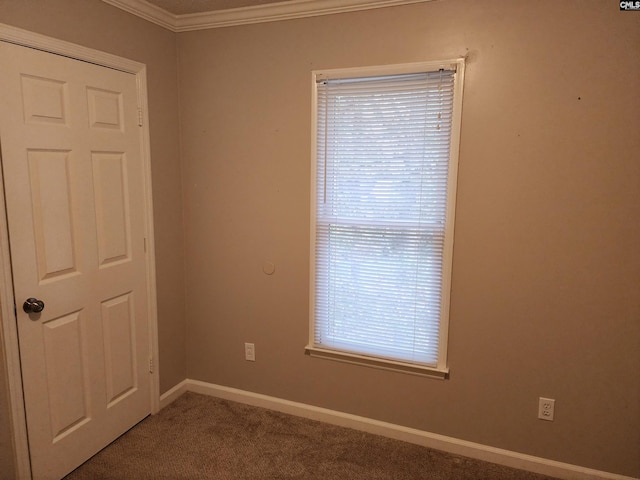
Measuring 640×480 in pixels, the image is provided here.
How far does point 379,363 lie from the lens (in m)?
2.38

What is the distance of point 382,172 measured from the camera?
7.25 ft

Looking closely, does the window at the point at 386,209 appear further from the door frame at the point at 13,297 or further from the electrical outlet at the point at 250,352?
the door frame at the point at 13,297

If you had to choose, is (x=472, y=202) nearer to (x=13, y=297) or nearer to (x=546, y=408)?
(x=546, y=408)

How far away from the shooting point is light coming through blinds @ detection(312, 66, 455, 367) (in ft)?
6.94

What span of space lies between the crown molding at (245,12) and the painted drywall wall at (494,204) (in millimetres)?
41

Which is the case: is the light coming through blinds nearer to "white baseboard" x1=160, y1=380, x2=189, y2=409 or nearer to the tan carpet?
the tan carpet

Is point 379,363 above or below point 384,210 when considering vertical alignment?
below

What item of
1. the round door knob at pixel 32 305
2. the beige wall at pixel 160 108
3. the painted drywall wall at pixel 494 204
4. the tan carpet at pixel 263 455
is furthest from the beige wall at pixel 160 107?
the round door knob at pixel 32 305

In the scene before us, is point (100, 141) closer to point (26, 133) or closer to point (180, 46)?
point (26, 133)

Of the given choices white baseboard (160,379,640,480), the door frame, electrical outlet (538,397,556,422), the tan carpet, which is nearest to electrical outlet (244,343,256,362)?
white baseboard (160,379,640,480)

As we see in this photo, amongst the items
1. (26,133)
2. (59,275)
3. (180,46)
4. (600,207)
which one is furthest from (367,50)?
(59,275)

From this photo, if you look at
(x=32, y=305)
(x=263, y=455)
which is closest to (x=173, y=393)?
(x=263, y=455)

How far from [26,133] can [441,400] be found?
247 centimetres

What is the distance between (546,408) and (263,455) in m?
1.54
